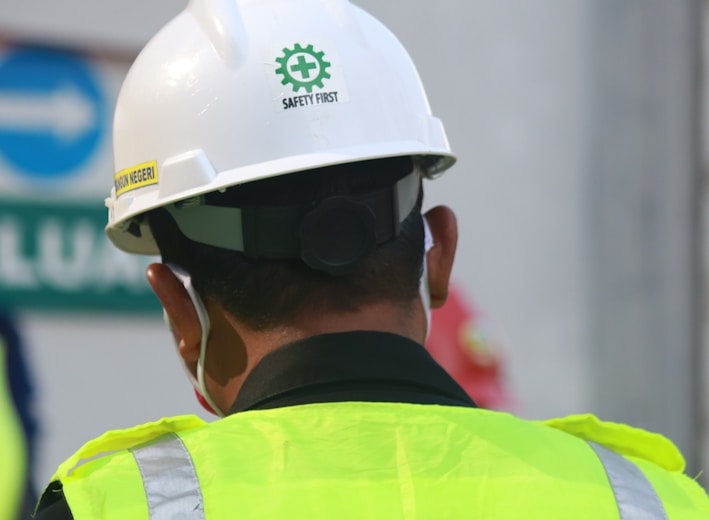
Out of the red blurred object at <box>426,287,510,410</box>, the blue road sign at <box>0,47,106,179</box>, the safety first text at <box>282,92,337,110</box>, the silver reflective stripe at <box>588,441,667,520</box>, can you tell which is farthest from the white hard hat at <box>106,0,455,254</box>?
the red blurred object at <box>426,287,510,410</box>

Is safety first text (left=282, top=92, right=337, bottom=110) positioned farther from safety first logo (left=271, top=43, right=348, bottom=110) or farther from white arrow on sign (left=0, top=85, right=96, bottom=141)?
white arrow on sign (left=0, top=85, right=96, bottom=141)

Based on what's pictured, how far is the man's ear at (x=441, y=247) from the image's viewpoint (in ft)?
5.95

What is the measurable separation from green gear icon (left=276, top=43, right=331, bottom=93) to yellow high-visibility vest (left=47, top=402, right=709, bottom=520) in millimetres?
518

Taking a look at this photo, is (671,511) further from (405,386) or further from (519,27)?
(519,27)

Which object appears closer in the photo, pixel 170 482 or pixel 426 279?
pixel 170 482

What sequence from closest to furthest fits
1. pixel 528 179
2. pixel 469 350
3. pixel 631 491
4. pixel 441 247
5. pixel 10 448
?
pixel 631 491 → pixel 441 247 → pixel 10 448 → pixel 469 350 → pixel 528 179

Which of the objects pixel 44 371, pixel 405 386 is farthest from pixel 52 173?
pixel 405 386

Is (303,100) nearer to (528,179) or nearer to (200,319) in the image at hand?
(200,319)

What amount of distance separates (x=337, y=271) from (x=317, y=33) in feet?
1.36

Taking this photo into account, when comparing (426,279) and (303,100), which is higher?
(303,100)

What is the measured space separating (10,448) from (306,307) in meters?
3.22

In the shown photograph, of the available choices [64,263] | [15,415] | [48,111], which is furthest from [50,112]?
[15,415]

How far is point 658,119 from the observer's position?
6.12m

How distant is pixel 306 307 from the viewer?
156 cm
